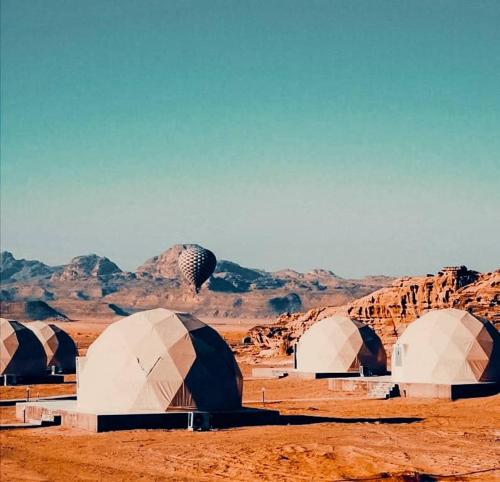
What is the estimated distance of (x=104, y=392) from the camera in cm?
2748

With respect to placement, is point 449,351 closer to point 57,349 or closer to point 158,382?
point 158,382

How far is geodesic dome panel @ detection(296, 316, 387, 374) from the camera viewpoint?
49.8 meters

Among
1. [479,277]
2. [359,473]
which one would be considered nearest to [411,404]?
[359,473]

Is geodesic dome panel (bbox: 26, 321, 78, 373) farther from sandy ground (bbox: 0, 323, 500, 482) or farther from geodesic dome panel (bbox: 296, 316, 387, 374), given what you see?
sandy ground (bbox: 0, 323, 500, 482)

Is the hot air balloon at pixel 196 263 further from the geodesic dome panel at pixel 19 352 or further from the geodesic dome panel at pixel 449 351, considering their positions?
the geodesic dome panel at pixel 449 351

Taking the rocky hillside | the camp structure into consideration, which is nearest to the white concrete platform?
the camp structure

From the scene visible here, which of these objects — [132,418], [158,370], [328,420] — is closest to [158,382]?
[158,370]

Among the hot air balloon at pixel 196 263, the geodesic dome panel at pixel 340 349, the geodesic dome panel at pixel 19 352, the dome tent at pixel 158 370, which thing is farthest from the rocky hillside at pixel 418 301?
the dome tent at pixel 158 370

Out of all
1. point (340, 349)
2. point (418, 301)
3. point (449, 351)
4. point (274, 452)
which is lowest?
point (274, 452)

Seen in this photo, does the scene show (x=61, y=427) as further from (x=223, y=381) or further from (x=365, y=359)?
(x=365, y=359)

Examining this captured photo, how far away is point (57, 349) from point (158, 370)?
31.0 metres

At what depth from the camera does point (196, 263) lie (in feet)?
309

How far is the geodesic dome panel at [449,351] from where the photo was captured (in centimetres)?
3959

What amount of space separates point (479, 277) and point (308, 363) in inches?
889
